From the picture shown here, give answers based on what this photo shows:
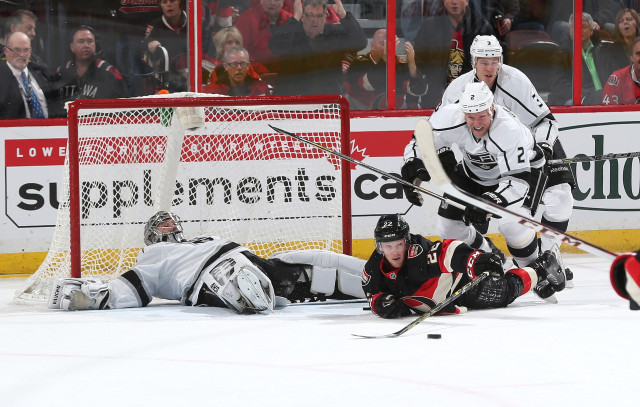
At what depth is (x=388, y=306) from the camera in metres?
4.39

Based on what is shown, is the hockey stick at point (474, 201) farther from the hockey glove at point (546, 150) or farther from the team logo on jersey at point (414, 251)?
the hockey glove at point (546, 150)

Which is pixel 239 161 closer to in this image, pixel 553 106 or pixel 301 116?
pixel 301 116

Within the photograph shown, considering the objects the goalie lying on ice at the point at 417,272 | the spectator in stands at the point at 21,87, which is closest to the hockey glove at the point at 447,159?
the goalie lying on ice at the point at 417,272

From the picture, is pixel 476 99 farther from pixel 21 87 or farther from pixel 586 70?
pixel 21 87

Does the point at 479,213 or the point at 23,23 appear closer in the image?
the point at 479,213

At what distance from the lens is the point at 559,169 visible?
5.35 m

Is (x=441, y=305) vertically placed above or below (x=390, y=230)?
below

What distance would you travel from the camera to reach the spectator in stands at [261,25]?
621 cm

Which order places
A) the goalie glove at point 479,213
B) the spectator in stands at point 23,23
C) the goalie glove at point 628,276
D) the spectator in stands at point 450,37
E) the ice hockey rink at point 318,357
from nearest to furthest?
1. the goalie glove at point 628,276
2. the ice hockey rink at point 318,357
3. the goalie glove at point 479,213
4. the spectator in stands at point 23,23
5. the spectator in stands at point 450,37

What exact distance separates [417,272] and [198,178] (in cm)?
177

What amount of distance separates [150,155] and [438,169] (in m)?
2.47

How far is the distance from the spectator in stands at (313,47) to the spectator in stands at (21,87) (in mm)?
1278

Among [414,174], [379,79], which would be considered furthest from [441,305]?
[379,79]

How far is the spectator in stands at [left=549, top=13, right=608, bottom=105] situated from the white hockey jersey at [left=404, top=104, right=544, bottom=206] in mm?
1576
